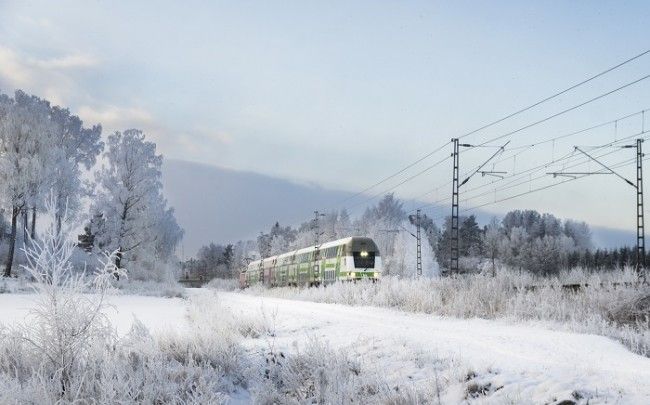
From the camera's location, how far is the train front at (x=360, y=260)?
32.4 meters

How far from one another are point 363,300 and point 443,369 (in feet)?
51.3

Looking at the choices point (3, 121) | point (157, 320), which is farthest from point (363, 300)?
point (3, 121)

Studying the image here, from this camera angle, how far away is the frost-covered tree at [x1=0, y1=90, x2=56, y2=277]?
33.3 m

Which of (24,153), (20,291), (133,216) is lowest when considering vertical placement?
(20,291)

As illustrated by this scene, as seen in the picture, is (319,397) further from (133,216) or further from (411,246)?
(411,246)

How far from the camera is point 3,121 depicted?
34.6 m

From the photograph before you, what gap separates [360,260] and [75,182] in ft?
63.2

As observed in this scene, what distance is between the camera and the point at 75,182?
3809 cm

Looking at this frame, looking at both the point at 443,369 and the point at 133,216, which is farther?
the point at 133,216

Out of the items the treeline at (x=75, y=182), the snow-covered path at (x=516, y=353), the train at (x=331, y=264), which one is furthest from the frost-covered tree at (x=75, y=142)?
the snow-covered path at (x=516, y=353)

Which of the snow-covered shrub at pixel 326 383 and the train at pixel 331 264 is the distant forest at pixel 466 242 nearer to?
the train at pixel 331 264

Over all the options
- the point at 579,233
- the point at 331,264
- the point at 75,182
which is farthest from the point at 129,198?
the point at 579,233

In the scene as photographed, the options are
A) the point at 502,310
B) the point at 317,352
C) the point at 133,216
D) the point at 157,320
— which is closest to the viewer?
the point at 317,352

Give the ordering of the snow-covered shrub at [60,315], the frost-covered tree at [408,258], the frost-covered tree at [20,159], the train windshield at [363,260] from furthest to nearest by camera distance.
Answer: the frost-covered tree at [408,258]
the frost-covered tree at [20,159]
the train windshield at [363,260]
the snow-covered shrub at [60,315]
